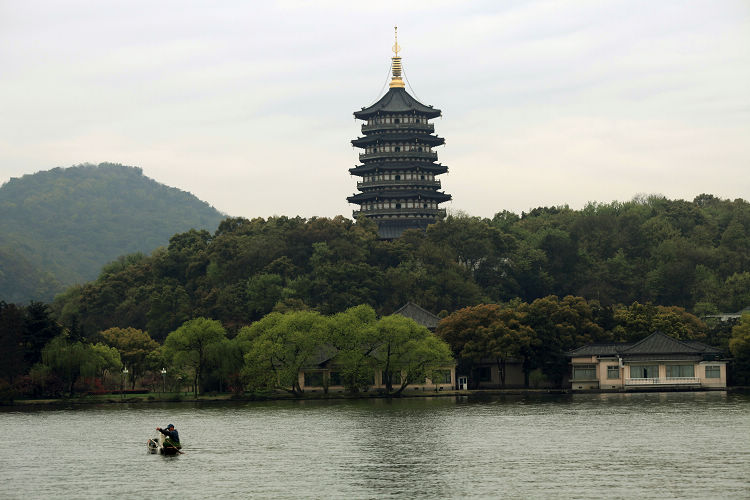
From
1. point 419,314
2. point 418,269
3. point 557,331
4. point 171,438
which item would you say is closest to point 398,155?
point 418,269

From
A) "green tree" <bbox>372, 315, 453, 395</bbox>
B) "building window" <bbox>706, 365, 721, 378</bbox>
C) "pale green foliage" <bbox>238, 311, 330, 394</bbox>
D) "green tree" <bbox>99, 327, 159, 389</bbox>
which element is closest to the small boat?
"pale green foliage" <bbox>238, 311, 330, 394</bbox>

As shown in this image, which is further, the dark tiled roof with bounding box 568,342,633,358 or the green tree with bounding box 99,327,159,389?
the green tree with bounding box 99,327,159,389

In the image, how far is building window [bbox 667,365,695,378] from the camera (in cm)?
7400

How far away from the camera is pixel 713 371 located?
2916 inches

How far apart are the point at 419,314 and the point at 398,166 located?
29189 mm

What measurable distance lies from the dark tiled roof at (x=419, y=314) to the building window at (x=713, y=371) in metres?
20.0

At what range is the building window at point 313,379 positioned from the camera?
242 ft

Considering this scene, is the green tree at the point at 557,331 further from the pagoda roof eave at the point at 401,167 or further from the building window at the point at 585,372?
the pagoda roof eave at the point at 401,167

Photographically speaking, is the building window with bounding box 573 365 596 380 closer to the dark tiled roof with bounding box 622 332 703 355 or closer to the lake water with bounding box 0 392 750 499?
the dark tiled roof with bounding box 622 332 703 355

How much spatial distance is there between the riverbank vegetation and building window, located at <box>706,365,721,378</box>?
135 centimetres

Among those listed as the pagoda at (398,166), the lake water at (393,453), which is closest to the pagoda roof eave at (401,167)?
the pagoda at (398,166)

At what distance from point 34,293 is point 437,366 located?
297 feet

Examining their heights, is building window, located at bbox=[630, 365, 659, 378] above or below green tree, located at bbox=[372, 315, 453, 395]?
below

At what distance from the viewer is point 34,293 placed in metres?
146
